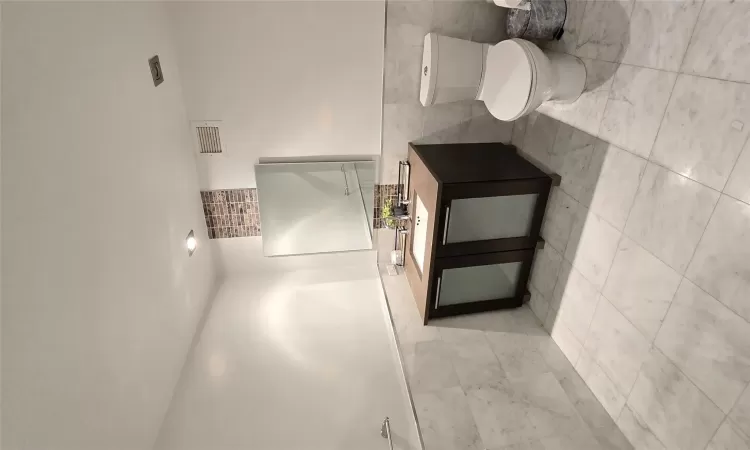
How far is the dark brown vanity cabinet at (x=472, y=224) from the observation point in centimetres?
189

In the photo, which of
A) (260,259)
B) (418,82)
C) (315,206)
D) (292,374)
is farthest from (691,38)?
(260,259)

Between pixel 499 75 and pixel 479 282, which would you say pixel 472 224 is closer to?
pixel 479 282

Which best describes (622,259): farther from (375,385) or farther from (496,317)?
(375,385)

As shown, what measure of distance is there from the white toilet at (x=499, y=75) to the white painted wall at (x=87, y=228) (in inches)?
48.5

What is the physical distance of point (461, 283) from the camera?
7.14 ft

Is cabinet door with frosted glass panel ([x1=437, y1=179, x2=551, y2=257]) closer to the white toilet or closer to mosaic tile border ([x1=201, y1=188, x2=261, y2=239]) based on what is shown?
the white toilet

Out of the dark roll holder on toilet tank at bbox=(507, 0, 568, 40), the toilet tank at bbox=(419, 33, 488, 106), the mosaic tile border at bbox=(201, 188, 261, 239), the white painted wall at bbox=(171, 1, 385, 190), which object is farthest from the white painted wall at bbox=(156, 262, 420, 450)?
the dark roll holder on toilet tank at bbox=(507, 0, 568, 40)

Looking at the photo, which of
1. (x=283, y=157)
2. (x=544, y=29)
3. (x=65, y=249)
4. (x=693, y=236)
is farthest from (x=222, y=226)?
(x=693, y=236)

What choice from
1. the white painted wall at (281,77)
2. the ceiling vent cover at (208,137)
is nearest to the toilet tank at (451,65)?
the white painted wall at (281,77)

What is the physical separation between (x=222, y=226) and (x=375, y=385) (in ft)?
4.13

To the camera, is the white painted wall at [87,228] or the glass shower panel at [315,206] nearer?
the white painted wall at [87,228]

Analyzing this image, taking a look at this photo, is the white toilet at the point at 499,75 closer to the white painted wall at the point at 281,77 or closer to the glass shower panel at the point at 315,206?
the white painted wall at the point at 281,77

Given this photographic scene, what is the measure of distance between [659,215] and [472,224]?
0.77 m

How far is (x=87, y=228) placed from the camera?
1217 millimetres
